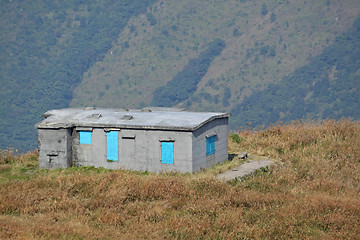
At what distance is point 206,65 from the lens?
18275 cm

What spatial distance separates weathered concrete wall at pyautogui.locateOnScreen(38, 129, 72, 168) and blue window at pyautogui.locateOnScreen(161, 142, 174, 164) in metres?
4.61

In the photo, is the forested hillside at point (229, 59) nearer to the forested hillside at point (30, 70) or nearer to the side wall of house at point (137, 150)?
the forested hillside at point (30, 70)

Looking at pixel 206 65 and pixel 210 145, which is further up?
pixel 206 65

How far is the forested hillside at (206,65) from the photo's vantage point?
491 ft

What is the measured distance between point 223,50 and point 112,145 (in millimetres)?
167263

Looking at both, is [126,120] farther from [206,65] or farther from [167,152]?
[206,65]

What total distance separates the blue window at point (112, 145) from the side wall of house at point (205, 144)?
12.1 ft

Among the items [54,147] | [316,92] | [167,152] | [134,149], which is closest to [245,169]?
[167,152]

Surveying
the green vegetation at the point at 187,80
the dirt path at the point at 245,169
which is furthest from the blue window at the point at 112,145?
the green vegetation at the point at 187,80

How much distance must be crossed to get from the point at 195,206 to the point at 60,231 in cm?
435

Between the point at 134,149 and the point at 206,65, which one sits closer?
the point at 134,149

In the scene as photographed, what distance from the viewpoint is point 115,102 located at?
162m

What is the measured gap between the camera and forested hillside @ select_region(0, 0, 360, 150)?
149625 mm

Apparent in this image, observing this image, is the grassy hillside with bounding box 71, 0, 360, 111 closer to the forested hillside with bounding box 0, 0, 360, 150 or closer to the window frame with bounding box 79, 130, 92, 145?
the forested hillside with bounding box 0, 0, 360, 150
